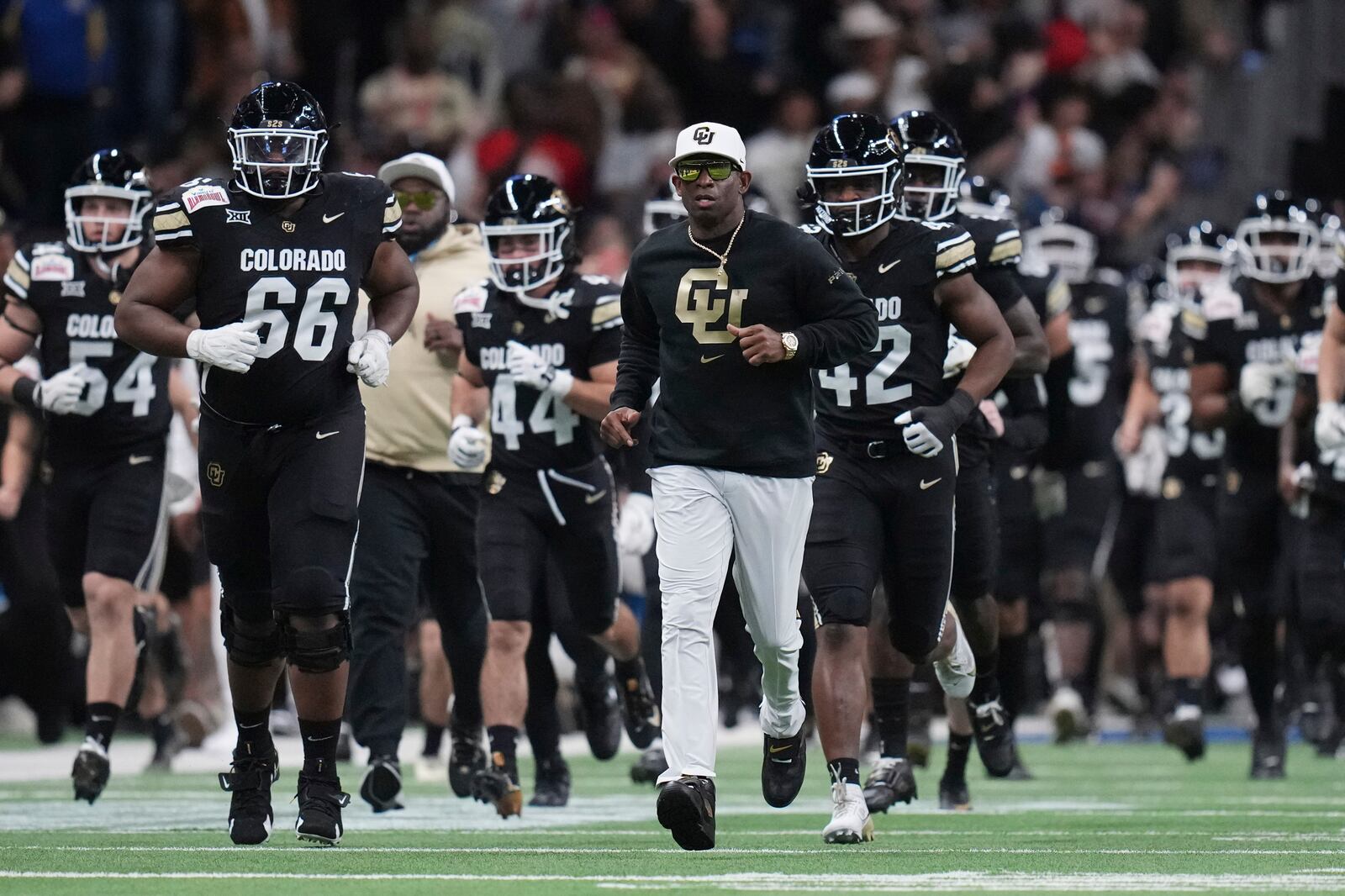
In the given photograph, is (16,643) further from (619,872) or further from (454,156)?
(619,872)

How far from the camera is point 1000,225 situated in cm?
938

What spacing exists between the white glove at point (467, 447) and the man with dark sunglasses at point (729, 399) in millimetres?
1808

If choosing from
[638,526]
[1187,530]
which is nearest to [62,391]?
[638,526]

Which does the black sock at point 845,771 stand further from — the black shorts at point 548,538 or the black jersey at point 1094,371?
the black jersey at point 1094,371

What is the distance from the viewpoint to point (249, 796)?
7.73 m

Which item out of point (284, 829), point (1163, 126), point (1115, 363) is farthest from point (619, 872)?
point (1163, 126)

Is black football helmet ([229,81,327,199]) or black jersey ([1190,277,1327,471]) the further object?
black jersey ([1190,277,1327,471])

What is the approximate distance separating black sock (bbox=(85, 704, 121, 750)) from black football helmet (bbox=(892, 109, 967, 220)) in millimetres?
3473

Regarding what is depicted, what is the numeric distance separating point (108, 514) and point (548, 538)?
1.71 m

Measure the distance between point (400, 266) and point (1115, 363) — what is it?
720 centimetres

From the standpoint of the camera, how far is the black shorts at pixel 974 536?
9.40 metres

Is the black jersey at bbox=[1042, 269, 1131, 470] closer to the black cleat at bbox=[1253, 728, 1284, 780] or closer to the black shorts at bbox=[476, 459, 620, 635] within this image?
the black cleat at bbox=[1253, 728, 1284, 780]

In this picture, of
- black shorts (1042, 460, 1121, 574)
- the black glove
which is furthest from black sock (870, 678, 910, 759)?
black shorts (1042, 460, 1121, 574)

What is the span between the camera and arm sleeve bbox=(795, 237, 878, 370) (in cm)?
755
